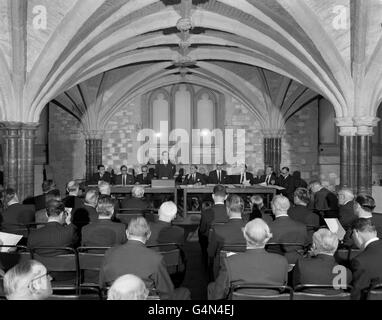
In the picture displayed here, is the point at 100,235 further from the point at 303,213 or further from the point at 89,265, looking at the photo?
the point at 303,213

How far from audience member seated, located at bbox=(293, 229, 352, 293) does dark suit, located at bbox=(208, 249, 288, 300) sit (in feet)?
0.63

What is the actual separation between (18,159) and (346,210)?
24.7 ft

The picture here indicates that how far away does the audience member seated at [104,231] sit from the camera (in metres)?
4.60

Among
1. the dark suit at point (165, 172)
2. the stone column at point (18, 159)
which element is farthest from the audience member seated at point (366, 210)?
the dark suit at point (165, 172)

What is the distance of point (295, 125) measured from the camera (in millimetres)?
18156

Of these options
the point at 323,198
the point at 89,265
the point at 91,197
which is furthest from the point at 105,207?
the point at 323,198

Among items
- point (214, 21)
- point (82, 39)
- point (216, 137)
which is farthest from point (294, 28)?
point (216, 137)

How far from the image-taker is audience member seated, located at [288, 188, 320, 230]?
5789 mm

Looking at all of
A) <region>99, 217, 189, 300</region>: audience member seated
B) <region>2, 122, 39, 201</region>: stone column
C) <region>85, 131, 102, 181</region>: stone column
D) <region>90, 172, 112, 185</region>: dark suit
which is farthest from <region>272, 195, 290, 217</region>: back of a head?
<region>85, 131, 102, 181</region>: stone column

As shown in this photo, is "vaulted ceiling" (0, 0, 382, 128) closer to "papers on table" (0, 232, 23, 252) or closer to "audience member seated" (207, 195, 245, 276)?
"papers on table" (0, 232, 23, 252)
